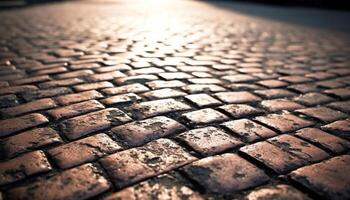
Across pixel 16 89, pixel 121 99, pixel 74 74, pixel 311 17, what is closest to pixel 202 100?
pixel 121 99

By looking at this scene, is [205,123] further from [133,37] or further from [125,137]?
[133,37]

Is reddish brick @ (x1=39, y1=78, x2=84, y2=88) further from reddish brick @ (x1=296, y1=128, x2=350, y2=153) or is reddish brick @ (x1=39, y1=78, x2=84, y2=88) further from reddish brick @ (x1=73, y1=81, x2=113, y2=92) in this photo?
reddish brick @ (x1=296, y1=128, x2=350, y2=153)

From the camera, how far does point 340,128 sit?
1835 millimetres

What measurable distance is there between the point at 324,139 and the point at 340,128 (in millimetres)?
233

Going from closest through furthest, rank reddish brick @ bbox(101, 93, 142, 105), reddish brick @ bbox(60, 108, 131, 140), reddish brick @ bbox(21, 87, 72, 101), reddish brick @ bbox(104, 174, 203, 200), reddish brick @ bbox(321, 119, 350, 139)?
reddish brick @ bbox(104, 174, 203, 200), reddish brick @ bbox(60, 108, 131, 140), reddish brick @ bbox(321, 119, 350, 139), reddish brick @ bbox(101, 93, 142, 105), reddish brick @ bbox(21, 87, 72, 101)

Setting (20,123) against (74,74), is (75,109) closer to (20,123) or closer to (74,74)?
(20,123)

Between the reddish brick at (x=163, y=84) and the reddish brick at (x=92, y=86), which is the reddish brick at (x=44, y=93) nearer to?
the reddish brick at (x=92, y=86)

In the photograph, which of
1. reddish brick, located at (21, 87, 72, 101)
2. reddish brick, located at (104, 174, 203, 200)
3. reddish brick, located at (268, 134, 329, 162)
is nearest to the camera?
reddish brick, located at (104, 174, 203, 200)

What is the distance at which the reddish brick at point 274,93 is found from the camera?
7.76 ft

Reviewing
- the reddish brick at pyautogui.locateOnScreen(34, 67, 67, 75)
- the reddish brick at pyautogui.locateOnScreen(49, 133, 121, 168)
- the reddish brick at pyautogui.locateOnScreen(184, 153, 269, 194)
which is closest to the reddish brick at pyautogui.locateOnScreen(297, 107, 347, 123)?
the reddish brick at pyautogui.locateOnScreen(184, 153, 269, 194)

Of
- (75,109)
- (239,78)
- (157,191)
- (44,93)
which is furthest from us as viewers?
(239,78)

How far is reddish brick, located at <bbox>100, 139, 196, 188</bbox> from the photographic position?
1296 millimetres

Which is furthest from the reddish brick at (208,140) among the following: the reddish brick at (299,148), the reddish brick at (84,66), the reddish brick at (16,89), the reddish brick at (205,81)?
the reddish brick at (84,66)

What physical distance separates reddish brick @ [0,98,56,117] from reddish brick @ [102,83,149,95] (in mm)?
395
